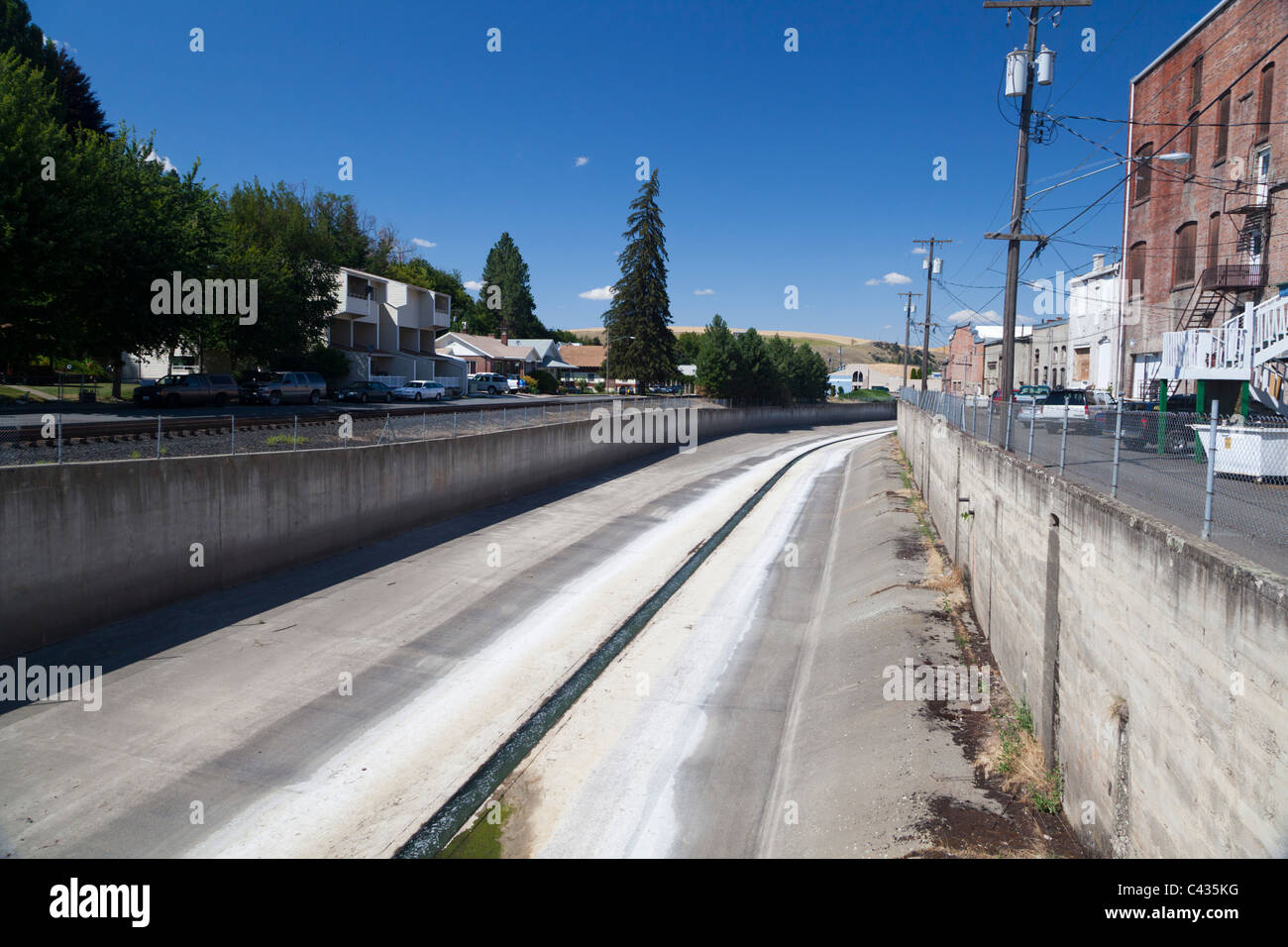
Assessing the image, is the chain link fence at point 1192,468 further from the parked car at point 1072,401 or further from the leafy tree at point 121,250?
the leafy tree at point 121,250

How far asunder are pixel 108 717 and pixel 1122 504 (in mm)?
12658

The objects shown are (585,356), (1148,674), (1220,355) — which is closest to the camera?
(1148,674)

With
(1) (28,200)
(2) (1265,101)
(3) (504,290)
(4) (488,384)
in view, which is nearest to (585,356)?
(3) (504,290)

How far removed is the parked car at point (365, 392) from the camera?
48312 millimetres

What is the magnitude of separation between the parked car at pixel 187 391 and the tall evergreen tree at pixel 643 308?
3704 centimetres

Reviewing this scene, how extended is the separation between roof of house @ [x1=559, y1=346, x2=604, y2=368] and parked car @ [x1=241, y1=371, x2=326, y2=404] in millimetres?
73519

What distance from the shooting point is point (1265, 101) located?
32.4m

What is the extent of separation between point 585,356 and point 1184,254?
289 feet

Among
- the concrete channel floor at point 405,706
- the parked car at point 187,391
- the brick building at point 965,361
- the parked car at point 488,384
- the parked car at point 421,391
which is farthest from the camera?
the brick building at point 965,361

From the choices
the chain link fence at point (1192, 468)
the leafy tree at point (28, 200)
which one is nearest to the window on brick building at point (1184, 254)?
the chain link fence at point (1192, 468)

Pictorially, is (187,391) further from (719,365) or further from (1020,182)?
(719,365)

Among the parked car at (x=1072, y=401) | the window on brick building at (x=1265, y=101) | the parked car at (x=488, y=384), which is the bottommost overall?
the parked car at (x=1072, y=401)

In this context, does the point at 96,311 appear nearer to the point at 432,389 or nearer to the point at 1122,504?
the point at 432,389

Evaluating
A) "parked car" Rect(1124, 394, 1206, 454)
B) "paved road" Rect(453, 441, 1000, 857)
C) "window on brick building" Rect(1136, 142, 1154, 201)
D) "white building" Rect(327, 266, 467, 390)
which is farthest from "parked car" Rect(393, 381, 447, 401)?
"parked car" Rect(1124, 394, 1206, 454)
